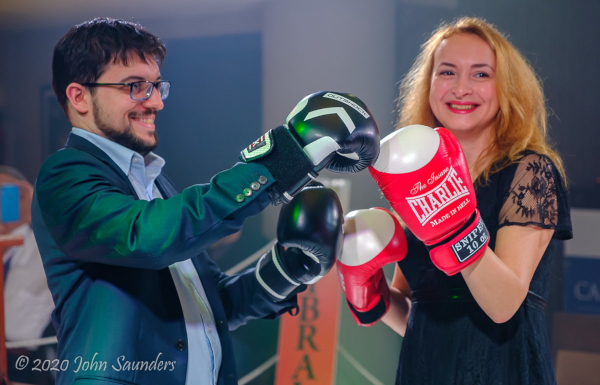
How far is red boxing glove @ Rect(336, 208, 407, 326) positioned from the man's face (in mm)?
623

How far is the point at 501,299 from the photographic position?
3.86 feet

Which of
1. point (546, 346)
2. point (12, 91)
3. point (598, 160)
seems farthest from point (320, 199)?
point (12, 91)

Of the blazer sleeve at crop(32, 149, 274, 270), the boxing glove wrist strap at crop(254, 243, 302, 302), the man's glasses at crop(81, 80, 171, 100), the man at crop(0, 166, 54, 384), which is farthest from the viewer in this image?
the man at crop(0, 166, 54, 384)

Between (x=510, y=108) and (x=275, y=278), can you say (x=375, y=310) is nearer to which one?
(x=275, y=278)

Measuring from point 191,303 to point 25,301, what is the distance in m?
1.52

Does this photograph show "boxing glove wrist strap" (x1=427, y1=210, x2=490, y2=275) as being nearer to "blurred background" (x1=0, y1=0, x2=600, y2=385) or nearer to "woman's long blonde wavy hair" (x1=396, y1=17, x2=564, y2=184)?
"woman's long blonde wavy hair" (x1=396, y1=17, x2=564, y2=184)

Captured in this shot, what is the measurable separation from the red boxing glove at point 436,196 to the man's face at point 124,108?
66 cm

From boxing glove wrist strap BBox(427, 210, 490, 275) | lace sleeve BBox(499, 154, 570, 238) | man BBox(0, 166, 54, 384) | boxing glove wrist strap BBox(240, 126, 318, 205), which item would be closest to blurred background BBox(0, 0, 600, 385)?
man BBox(0, 166, 54, 384)

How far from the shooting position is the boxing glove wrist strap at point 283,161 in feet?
3.47

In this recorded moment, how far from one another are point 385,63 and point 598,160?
3.38ft

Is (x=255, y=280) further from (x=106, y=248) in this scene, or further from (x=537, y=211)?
(x=537, y=211)

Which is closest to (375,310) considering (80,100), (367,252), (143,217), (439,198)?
(367,252)

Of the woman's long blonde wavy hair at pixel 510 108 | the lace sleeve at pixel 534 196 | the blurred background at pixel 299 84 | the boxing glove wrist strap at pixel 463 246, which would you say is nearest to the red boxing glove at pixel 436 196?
the boxing glove wrist strap at pixel 463 246

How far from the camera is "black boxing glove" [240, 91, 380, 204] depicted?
106 cm
